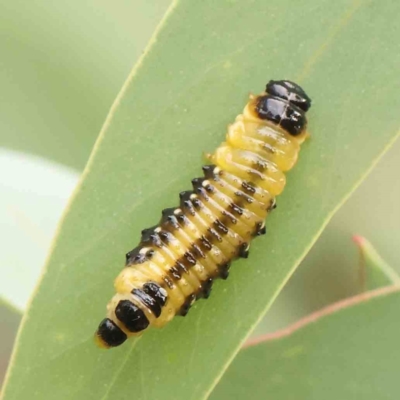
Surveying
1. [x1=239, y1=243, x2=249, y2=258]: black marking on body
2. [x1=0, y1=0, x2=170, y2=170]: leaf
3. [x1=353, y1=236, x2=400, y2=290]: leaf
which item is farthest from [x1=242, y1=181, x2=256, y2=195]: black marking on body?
[x1=0, y1=0, x2=170, y2=170]: leaf

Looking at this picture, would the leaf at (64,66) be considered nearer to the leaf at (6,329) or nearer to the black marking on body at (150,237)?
the leaf at (6,329)

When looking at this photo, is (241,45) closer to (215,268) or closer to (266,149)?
(266,149)

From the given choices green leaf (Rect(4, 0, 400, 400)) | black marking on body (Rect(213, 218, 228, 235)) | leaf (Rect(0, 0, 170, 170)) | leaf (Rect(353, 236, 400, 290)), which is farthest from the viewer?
leaf (Rect(0, 0, 170, 170))

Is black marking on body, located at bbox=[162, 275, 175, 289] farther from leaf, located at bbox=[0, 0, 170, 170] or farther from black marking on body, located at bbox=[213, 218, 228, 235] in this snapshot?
leaf, located at bbox=[0, 0, 170, 170]

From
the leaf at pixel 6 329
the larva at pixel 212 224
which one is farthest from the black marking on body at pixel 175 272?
the leaf at pixel 6 329

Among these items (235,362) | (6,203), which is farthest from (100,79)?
(235,362)

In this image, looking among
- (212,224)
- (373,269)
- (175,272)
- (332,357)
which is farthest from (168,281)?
(373,269)

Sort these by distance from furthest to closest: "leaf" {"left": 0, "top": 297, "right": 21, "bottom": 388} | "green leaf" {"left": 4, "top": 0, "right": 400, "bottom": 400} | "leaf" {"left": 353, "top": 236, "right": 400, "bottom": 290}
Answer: "leaf" {"left": 0, "top": 297, "right": 21, "bottom": 388}
"leaf" {"left": 353, "top": 236, "right": 400, "bottom": 290}
"green leaf" {"left": 4, "top": 0, "right": 400, "bottom": 400}

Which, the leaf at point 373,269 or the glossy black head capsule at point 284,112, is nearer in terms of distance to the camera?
the glossy black head capsule at point 284,112
